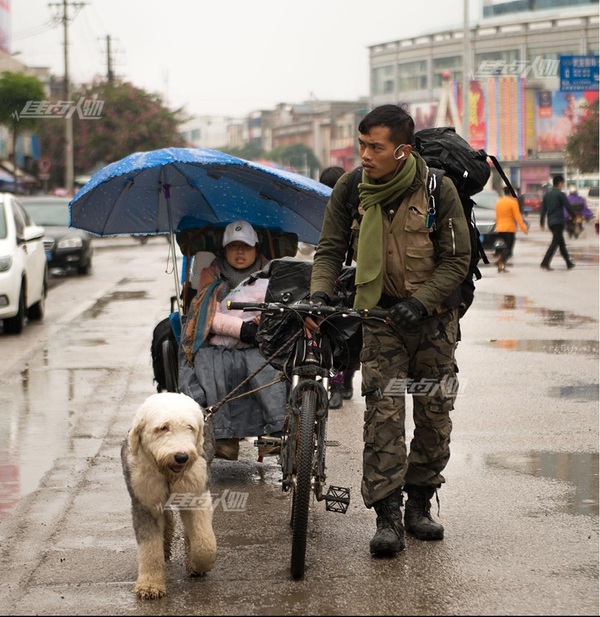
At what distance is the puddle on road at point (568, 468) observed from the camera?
20.8 feet

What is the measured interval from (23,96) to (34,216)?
23.0 meters

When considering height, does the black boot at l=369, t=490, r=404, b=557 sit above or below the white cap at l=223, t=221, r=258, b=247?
below

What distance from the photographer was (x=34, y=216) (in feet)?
85.0

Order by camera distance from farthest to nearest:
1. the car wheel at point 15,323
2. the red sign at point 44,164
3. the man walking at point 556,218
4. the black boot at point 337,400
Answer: the red sign at point 44,164
the man walking at point 556,218
the car wheel at point 15,323
the black boot at point 337,400

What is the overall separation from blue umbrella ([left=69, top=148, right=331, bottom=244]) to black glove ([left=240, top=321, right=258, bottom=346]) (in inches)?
35.0

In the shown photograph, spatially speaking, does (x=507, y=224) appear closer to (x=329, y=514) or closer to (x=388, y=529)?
(x=329, y=514)

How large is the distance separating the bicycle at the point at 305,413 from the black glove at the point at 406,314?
6 cm

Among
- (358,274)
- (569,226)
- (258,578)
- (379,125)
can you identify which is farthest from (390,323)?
(569,226)

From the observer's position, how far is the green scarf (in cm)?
545

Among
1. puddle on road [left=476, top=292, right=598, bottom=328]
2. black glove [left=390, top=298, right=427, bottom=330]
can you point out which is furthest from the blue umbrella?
puddle on road [left=476, top=292, right=598, bottom=328]

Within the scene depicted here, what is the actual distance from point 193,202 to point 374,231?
2.64 m

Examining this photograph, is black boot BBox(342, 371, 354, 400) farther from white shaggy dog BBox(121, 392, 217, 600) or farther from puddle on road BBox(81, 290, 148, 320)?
puddle on road BBox(81, 290, 148, 320)

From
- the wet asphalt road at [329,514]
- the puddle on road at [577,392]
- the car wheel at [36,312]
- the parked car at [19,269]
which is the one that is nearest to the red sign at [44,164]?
the parked car at [19,269]

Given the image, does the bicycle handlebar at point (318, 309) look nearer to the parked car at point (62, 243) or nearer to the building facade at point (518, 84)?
the parked car at point (62, 243)
